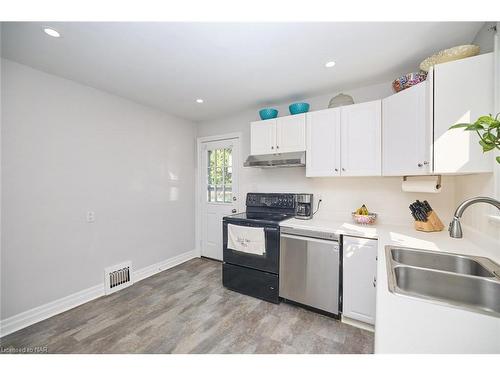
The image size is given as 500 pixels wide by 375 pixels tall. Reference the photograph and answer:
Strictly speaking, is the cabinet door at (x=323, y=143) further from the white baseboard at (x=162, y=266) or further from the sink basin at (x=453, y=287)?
the white baseboard at (x=162, y=266)

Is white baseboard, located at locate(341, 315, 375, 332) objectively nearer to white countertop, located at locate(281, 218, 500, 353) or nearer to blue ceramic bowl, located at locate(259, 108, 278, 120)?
white countertop, located at locate(281, 218, 500, 353)

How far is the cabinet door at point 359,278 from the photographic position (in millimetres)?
1821

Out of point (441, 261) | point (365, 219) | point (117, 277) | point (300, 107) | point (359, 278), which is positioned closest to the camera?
point (441, 261)

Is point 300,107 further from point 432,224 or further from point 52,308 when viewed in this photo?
point 52,308

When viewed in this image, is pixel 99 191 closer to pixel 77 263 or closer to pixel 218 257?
pixel 77 263

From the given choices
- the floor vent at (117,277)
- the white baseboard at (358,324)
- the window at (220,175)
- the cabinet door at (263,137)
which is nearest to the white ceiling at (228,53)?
the cabinet door at (263,137)

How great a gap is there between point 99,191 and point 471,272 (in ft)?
11.1

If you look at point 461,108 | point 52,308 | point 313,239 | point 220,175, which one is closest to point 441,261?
point 313,239

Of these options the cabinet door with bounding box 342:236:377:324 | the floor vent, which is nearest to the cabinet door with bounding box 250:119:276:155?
the cabinet door with bounding box 342:236:377:324

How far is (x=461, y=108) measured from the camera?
4.71ft

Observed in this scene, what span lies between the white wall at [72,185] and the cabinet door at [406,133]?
2.91 meters

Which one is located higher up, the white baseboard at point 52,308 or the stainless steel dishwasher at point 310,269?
the stainless steel dishwasher at point 310,269

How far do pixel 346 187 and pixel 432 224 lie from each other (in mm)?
863

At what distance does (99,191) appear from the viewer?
2.45 metres
